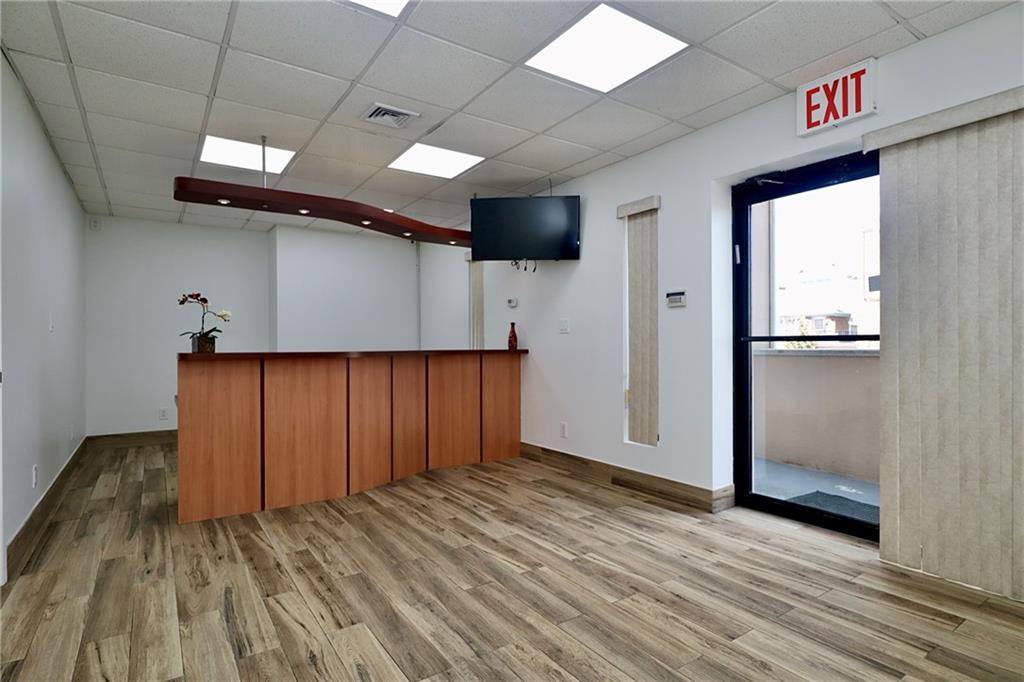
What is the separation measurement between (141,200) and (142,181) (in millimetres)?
782

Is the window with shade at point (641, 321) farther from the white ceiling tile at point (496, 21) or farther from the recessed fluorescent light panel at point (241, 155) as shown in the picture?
the recessed fluorescent light panel at point (241, 155)

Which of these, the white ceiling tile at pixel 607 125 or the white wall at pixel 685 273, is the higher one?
the white ceiling tile at pixel 607 125

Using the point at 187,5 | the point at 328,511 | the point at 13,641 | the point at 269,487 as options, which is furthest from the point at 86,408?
the point at 187,5

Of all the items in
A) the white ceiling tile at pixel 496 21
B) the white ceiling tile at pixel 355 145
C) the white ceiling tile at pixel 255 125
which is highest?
the white ceiling tile at pixel 496 21

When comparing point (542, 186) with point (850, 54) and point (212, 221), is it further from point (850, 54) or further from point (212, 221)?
point (212, 221)

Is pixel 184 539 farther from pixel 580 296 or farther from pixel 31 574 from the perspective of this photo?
pixel 580 296

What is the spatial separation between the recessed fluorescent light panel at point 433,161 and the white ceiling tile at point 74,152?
222 centimetres

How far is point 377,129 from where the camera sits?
3.74 m

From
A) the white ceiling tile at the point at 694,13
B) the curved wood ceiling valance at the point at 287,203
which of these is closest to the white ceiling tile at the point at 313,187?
the curved wood ceiling valance at the point at 287,203

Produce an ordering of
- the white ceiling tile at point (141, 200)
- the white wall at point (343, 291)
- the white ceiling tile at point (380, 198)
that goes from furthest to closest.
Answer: the white wall at point (343, 291) → the white ceiling tile at point (380, 198) → the white ceiling tile at point (141, 200)

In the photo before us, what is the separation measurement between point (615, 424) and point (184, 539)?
3081 millimetres

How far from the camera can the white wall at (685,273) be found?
259 centimetres

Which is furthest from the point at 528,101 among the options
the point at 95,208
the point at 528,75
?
the point at 95,208

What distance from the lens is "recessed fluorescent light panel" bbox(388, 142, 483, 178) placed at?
4211 millimetres
